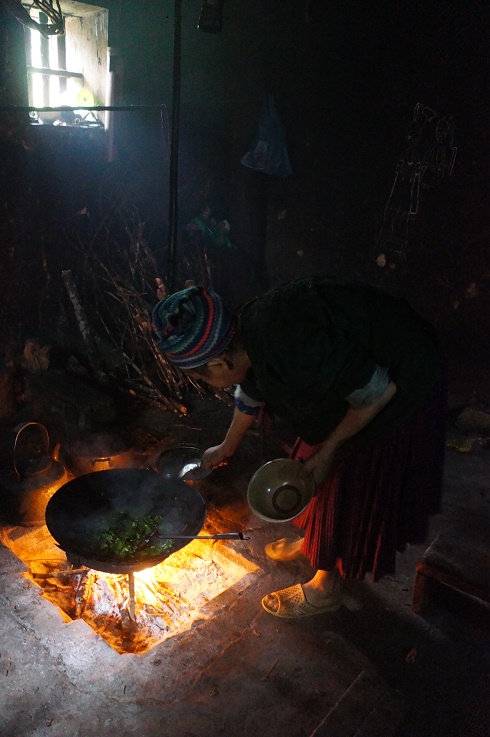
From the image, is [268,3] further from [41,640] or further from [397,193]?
[41,640]

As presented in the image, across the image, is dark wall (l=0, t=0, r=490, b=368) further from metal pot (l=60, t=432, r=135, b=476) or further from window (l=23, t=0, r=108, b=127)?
metal pot (l=60, t=432, r=135, b=476)

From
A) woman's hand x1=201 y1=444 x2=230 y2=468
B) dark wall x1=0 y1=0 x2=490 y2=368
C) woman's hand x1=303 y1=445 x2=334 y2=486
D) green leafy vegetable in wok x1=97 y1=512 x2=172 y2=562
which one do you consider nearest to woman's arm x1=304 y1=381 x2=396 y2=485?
woman's hand x1=303 y1=445 x2=334 y2=486

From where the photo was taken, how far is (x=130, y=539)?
126 inches

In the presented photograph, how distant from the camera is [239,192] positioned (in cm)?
723

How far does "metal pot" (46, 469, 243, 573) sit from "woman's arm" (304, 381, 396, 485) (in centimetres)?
68

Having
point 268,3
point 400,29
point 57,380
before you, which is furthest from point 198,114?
point 57,380

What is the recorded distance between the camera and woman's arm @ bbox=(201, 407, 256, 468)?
3254mm

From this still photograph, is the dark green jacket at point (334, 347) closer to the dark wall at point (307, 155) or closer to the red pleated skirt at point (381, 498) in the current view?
the red pleated skirt at point (381, 498)

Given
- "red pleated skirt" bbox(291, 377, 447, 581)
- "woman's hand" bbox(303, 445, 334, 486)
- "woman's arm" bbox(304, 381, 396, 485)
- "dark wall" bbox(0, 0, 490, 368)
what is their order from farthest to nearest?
1. "dark wall" bbox(0, 0, 490, 368)
2. "red pleated skirt" bbox(291, 377, 447, 581)
3. "woman's hand" bbox(303, 445, 334, 486)
4. "woman's arm" bbox(304, 381, 396, 485)

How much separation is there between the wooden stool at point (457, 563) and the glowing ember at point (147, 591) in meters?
1.06

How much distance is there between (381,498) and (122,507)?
5.29ft

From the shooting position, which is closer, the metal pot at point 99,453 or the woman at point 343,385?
the woman at point 343,385

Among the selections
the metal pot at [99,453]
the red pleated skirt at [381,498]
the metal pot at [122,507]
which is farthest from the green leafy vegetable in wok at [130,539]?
the metal pot at [99,453]

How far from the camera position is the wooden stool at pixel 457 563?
309cm
